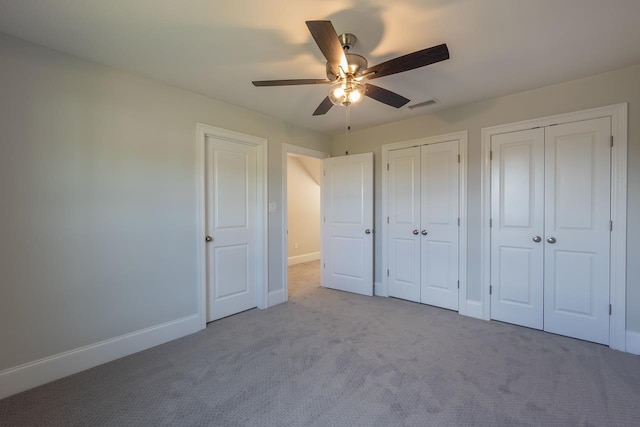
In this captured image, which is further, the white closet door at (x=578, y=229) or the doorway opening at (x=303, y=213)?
the doorway opening at (x=303, y=213)

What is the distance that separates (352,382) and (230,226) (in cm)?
199

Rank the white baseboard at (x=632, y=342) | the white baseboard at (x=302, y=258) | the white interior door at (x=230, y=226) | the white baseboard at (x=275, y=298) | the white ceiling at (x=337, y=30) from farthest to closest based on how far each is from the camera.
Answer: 1. the white baseboard at (x=302, y=258)
2. the white baseboard at (x=275, y=298)
3. the white interior door at (x=230, y=226)
4. the white baseboard at (x=632, y=342)
5. the white ceiling at (x=337, y=30)

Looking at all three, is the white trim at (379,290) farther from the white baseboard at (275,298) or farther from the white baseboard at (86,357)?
the white baseboard at (86,357)

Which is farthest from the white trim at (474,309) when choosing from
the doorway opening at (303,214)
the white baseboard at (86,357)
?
the white baseboard at (86,357)

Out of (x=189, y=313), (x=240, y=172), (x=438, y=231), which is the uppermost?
(x=240, y=172)

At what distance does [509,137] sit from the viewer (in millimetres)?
2934

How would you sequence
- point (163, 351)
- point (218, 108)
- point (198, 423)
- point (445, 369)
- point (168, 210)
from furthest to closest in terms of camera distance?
point (218, 108) → point (168, 210) → point (163, 351) → point (445, 369) → point (198, 423)

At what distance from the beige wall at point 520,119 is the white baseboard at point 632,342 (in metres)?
0.05

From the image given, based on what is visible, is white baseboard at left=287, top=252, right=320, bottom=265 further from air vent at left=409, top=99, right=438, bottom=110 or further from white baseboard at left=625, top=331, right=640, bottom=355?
white baseboard at left=625, top=331, right=640, bottom=355

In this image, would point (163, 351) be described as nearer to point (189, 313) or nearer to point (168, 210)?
point (189, 313)

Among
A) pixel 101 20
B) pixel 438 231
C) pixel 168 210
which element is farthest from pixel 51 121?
pixel 438 231

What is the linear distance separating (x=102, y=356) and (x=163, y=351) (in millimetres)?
425

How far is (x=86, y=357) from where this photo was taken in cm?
219

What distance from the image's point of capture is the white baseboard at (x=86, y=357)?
1.92 metres
